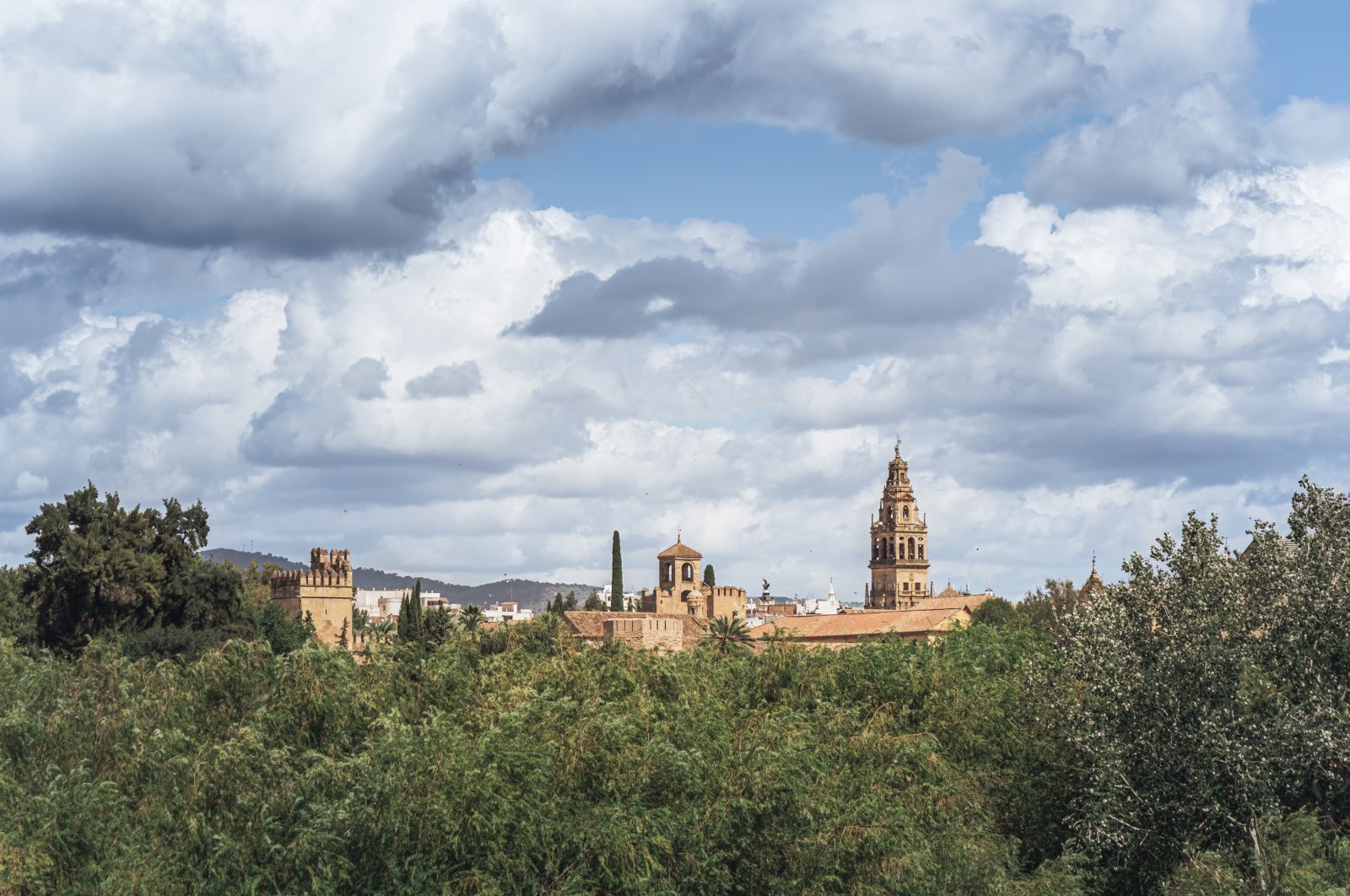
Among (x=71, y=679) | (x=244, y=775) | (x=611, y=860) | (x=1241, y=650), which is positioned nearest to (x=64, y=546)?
(x=71, y=679)

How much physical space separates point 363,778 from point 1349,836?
17.3 meters

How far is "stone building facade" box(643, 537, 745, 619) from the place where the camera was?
133375mm

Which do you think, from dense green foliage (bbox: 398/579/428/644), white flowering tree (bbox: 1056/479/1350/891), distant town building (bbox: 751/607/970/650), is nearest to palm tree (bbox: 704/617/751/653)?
distant town building (bbox: 751/607/970/650)

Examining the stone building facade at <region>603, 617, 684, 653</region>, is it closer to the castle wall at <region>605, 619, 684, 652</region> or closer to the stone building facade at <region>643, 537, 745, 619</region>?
the castle wall at <region>605, 619, 684, 652</region>

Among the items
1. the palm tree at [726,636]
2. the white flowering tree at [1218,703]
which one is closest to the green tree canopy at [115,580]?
the palm tree at [726,636]

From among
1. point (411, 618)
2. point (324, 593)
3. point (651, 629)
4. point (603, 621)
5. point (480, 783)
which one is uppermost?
point (324, 593)

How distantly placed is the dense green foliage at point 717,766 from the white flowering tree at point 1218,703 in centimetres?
6

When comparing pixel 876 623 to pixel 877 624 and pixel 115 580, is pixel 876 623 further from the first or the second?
pixel 115 580

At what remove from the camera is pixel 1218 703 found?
89.8 feet

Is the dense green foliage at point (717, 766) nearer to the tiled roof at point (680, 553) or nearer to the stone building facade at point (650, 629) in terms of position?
the stone building facade at point (650, 629)

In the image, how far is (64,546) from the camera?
6462cm

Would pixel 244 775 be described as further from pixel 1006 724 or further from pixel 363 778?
pixel 1006 724

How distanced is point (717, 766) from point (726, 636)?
102 feet

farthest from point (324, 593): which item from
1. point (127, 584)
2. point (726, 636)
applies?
point (726, 636)
